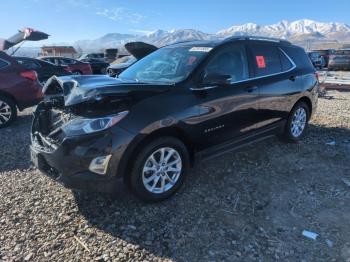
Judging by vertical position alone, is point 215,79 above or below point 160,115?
above

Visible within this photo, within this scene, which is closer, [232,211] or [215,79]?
[232,211]

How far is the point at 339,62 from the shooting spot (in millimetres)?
23891

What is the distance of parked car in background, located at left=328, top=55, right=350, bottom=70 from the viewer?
2369 cm

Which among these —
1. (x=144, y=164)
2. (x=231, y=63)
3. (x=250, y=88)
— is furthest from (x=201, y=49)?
(x=144, y=164)

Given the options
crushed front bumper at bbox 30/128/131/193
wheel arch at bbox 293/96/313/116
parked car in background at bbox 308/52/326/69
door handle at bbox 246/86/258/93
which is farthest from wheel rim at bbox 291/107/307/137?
parked car in background at bbox 308/52/326/69

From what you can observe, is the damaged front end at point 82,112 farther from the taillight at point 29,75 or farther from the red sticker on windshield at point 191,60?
the taillight at point 29,75

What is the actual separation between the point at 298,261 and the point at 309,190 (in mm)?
1445

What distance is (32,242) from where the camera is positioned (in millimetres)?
3189

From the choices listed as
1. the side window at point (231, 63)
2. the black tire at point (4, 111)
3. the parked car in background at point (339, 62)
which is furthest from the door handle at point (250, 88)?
the parked car in background at point (339, 62)

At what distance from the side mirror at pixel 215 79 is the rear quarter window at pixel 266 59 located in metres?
1.08

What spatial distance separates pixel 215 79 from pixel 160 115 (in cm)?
81

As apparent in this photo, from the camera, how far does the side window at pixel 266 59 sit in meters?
4.83

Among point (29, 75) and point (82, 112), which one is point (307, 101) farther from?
point (29, 75)

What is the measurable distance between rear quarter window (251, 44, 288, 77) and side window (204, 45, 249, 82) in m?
0.24
